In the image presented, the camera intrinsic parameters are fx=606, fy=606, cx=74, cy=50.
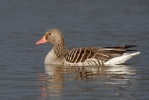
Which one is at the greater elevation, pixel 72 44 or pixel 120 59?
pixel 72 44

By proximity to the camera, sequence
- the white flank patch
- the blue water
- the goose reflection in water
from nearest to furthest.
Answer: the blue water → the goose reflection in water → the white flank patch

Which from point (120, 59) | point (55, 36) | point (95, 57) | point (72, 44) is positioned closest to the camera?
point (120, 59)

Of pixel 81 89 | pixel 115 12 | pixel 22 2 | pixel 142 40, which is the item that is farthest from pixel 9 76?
pixel 22 2

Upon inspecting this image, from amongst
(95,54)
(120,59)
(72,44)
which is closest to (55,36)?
(95,54)

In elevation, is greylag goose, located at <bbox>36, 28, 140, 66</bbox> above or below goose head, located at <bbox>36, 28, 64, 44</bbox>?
below

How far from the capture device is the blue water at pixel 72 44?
42.1ft

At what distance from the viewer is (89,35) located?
24.7 m

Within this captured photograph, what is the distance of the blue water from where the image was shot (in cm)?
1282

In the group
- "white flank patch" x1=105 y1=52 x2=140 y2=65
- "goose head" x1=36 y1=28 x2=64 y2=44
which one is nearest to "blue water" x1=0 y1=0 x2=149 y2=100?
"white flank patch" x1=105 y1=52 x2=140 y2=65

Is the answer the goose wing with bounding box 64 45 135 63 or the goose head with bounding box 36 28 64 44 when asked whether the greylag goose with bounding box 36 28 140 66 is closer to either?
the goose wing with bounding box 64 45 135 63

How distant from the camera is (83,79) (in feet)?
47.5

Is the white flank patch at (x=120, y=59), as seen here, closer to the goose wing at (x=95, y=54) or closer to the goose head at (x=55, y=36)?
the goose wing at (x=95, y=54)

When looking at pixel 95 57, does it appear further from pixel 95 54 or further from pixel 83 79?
pixel 83 79

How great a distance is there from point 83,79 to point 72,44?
7676mm
